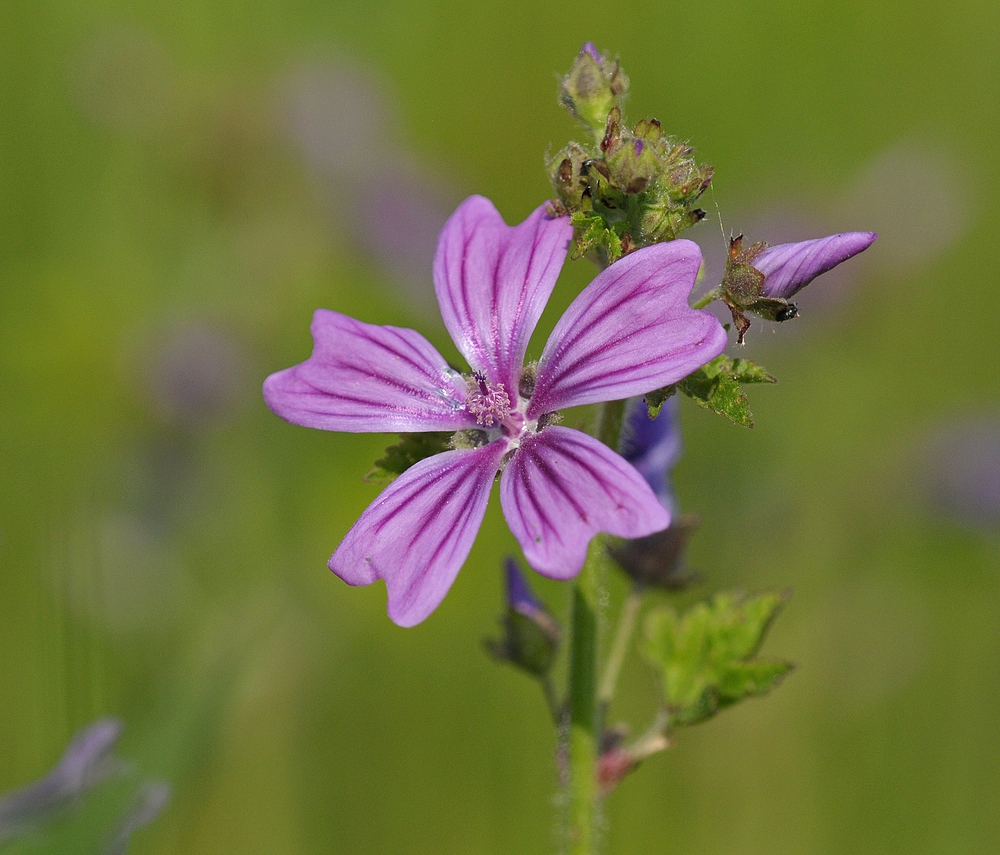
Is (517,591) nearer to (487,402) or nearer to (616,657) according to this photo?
(616,657)

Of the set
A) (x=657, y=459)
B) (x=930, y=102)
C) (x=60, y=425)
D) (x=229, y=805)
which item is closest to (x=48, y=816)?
(x=657, y=459)

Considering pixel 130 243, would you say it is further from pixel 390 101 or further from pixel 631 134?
pixel 631 134

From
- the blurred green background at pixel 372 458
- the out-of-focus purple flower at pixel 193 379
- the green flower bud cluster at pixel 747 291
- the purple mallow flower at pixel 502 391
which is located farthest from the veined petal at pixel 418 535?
the out-of-focus purple flower at pixel 193 379

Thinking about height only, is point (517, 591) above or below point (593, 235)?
below

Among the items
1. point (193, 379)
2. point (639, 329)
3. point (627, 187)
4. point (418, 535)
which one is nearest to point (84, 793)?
point (418, 535)

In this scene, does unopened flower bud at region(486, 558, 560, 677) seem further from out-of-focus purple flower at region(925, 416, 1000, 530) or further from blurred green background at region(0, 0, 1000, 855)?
out-of-focus purple flower at region(925, 416, 1000, 530)

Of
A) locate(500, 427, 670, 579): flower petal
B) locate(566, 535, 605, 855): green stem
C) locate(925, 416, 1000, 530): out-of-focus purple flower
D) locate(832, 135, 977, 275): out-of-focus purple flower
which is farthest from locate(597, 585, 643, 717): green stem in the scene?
locate(832, 135, 977, 275): out-of-focus purple flower
